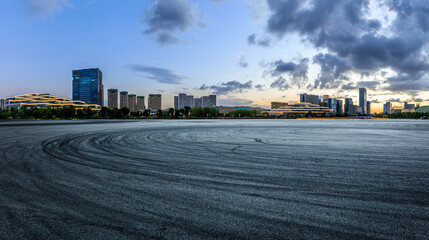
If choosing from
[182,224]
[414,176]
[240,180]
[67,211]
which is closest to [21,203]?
[67,211]

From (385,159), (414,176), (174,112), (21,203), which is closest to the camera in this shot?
(21,203)

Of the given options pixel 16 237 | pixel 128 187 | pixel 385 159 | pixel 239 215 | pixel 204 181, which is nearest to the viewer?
pixel 16 237

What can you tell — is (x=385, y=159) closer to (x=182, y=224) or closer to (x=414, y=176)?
(x=414, y=176)

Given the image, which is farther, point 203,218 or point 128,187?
point 128,187

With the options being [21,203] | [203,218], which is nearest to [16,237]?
[21,203]

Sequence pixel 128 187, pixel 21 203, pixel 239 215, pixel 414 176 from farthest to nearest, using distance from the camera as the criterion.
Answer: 1. pixel 414 176
2. pixel 128 187
3. pixel 21 203
4. pixel 239 215

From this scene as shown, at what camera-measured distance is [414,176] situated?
7.12m

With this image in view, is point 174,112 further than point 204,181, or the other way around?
point 174,112

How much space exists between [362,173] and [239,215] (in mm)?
5312

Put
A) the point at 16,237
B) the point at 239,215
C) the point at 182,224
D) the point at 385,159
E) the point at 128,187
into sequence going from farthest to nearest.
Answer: the point at 385,159 → the point at 128,187 → the point at 239,215 → the point at 182,224 → the point at 16,237

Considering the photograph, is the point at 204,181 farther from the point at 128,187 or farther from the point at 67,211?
the point at 67,211

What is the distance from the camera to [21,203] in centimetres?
495

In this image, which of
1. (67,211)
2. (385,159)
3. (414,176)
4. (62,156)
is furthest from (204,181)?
(385,159)

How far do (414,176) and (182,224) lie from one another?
7234 mm
